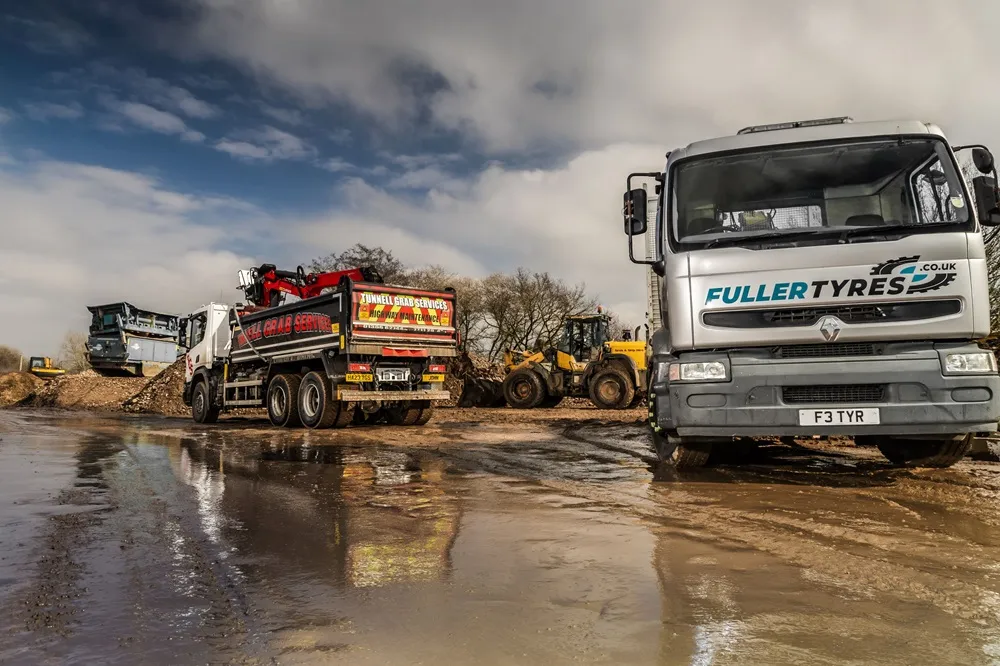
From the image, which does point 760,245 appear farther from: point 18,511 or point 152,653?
point 18,511

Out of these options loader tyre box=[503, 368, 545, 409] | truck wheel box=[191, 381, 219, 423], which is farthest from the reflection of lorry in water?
loader tyre box=[503, 368, 545, 409]

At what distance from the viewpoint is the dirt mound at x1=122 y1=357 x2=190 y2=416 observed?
21766 mm

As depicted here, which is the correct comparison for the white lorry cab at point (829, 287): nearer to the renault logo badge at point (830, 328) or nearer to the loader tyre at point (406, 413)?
the renault logo badge at point (830, 328)

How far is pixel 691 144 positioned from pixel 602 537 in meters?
3.82

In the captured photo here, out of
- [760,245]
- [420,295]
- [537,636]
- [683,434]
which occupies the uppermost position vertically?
[420,295]

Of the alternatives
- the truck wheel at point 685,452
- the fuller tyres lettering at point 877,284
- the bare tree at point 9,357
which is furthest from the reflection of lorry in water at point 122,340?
the bare tree at point 9,357

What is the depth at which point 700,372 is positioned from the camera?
17.0 ft

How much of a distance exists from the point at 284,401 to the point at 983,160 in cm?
1122

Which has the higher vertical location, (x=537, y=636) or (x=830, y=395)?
(x=830, y=395)

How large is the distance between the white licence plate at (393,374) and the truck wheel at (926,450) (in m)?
7.98

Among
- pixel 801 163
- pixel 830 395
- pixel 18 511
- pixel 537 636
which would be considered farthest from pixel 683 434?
pixel 18 511

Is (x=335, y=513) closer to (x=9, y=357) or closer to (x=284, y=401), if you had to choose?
(x=284, y=401)

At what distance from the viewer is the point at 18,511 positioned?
451 centimetres

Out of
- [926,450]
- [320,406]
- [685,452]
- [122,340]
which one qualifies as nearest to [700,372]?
[685,452]
